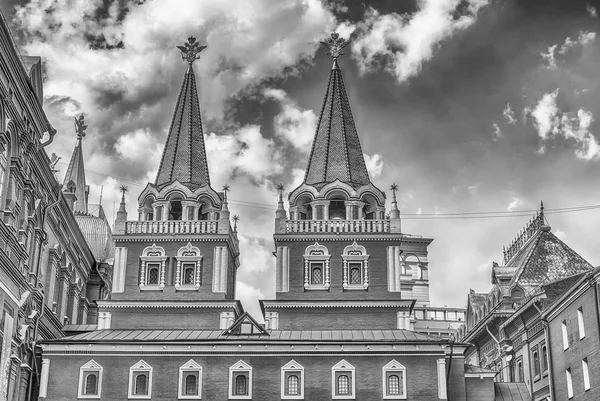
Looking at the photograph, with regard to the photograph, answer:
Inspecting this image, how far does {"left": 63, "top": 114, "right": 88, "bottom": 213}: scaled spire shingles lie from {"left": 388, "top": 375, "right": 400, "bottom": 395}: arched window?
134 ft

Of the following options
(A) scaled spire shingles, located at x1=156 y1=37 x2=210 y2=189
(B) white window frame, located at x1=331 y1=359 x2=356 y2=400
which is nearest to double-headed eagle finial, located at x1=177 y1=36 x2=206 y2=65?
A: (A) scaled spire shingles, located at x1=156 y1=37 x2=210 y2=189

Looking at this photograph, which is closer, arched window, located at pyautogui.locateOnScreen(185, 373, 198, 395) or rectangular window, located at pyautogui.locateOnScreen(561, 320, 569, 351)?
arched window, located at pyautogui.locateOnScreen(185, 373, 198, 395)

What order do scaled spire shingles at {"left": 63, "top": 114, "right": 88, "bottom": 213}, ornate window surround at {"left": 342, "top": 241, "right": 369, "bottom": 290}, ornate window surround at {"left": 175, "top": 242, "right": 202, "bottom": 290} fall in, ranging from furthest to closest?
scaled spire shingles at {"left": 63, "top": 114, "right": 88, "bottom": 213} < ornate window surround at {"left": 175, "top": 242, "right": 202, "bottom": 290} < ornate window surround at {"left": 342, "top": 241, "right": 369, "bottom": 290}

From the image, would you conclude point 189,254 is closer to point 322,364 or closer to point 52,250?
point 52,250

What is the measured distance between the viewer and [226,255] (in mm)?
53812

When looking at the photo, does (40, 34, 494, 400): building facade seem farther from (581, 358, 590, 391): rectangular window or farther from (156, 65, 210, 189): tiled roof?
(581, 358, 590, 391): rectangular window

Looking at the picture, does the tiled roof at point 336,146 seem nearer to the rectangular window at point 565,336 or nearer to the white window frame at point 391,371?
the white window frame at point 391,371

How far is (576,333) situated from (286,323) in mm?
16072

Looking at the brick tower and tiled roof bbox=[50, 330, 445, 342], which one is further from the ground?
the brick tower

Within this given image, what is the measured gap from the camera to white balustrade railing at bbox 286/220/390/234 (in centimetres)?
5356

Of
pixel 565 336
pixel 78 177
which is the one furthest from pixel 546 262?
pixel 78 177

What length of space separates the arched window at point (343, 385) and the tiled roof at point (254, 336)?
198 centimetres

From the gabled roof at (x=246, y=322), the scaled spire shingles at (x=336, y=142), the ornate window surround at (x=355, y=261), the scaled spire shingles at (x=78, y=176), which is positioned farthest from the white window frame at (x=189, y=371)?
the scaled spire shingles at (x=78, y=176)

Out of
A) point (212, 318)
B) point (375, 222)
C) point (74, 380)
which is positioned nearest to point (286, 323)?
point (212, 318)
